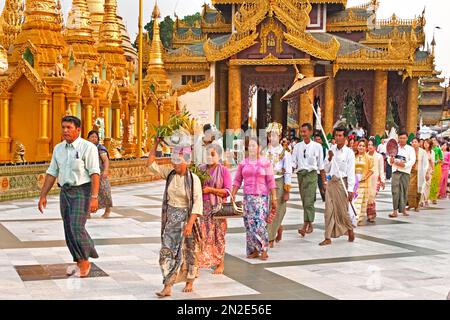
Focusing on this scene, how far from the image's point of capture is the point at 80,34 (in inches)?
870

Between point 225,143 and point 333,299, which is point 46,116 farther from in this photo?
point 225,143

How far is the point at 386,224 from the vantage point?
38.9ft

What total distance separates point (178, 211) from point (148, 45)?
1348 inches

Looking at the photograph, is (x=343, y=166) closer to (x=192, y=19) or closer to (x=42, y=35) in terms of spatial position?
(x=42, y=35)

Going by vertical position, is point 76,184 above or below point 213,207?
above

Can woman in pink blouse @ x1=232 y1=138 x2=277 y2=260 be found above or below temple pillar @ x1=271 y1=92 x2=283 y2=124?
below

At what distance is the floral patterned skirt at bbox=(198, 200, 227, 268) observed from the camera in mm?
7207

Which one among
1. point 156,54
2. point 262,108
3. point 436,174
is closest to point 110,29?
point 156,54

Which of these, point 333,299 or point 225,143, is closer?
point 333,299

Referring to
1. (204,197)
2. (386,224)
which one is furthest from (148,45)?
(204,197)

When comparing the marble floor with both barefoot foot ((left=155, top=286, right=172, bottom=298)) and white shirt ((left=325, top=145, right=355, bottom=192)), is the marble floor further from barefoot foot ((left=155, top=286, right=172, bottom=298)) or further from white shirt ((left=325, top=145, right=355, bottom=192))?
white shirt ((left=325, top=145, right=355, bottom=192))

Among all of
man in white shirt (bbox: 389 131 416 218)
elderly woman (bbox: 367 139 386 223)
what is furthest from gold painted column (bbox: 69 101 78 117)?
man in white shirt (bbox: 389 131 416 218)

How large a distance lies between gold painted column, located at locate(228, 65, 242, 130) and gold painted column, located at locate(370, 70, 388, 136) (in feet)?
22.3

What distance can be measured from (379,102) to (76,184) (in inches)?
1098
